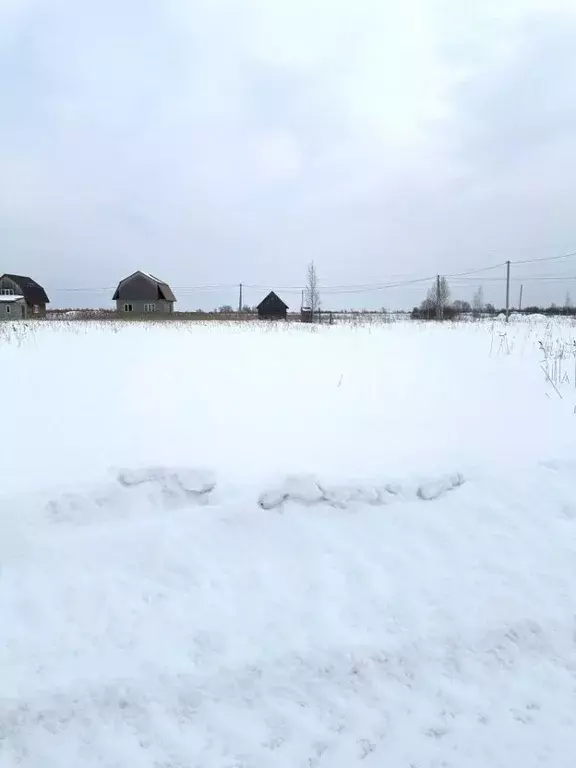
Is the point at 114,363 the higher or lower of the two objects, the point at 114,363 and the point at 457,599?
the higher

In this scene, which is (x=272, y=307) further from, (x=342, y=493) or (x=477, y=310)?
(x=342, y=493)

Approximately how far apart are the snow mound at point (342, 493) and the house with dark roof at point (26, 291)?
48.4m

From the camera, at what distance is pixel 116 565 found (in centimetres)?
290

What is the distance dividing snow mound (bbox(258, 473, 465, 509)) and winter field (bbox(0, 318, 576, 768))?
0.7 inches

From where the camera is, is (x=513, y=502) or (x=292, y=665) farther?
(x=513, y=502)

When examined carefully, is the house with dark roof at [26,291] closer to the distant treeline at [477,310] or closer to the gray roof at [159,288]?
the gray roof at [159,288]

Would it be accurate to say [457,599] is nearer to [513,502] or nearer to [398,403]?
[513,502]

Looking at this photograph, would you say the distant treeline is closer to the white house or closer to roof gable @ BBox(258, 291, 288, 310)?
roof gable @ BBox(258, 291, 288, 310)

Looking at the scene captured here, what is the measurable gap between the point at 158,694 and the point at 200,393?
363 centimetres

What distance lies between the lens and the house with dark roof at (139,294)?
46969 mm

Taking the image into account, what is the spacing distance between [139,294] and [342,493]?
1857 inches

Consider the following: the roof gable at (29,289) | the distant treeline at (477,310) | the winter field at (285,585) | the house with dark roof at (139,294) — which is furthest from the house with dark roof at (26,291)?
the winter field at (285,585)

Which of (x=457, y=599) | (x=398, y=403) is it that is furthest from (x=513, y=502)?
(x=398, y=403)

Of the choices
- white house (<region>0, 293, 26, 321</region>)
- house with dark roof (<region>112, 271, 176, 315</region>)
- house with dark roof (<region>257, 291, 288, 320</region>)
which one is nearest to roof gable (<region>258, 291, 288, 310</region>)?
house with dark roof (<region>257, 291, 288, 320</region>)
